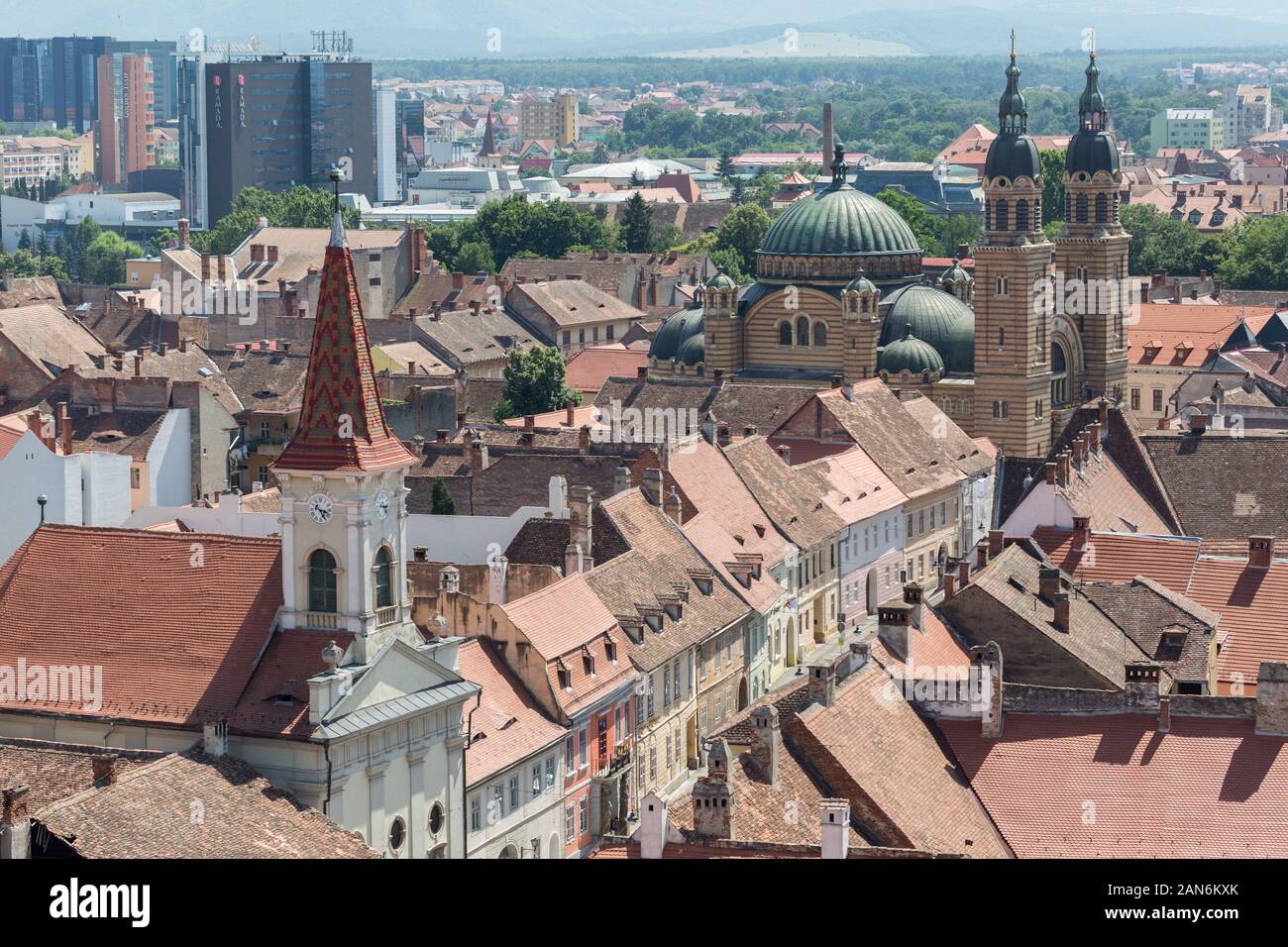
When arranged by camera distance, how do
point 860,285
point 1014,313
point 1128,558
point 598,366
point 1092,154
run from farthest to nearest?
point 598,366 < point 1092,154 < point 860,285 < point 1014,313 < point 1128,558

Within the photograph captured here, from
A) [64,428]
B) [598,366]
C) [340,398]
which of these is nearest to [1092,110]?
[598,366]

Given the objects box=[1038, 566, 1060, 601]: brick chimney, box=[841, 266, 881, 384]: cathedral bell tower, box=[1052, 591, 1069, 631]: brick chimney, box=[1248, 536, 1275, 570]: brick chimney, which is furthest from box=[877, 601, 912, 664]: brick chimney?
box=[841, 266, 881, 384]: cathedral bell tower

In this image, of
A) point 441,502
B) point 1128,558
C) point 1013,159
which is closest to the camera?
point 1128,558

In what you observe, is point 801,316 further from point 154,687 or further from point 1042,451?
point 154,687

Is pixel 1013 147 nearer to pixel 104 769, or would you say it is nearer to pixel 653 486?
pixel 653 486

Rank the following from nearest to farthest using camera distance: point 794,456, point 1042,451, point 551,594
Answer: point 551,594 → point 794,456 → point 1042,451

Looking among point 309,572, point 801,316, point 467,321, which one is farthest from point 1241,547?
point 467,321
